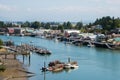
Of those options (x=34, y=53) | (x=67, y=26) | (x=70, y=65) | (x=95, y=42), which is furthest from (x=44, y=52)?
(x=67, y=26)

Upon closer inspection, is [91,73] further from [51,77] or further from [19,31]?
[19,31]

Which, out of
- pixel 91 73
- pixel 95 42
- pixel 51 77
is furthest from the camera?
pixel 95 42

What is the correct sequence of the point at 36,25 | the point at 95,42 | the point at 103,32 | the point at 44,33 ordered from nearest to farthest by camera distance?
the point at 95,42
the point at 103,32
the point at 44,33
the point at 36,25

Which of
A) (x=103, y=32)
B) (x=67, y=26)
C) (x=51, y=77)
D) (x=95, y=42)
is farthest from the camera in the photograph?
(x=67, y=26)

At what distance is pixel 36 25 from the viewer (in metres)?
84.8

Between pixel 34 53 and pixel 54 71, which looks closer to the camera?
pixel 54 71

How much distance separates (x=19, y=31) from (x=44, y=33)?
5.76 metres

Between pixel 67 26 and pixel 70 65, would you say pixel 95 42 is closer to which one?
pixel 70 65

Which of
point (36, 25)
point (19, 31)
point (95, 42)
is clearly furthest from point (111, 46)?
point (36, 25)

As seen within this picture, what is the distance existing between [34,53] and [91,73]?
1237 cm

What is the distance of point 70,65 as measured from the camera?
83.0ft

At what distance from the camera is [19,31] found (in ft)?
240

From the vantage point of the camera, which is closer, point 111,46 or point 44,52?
point 44,52

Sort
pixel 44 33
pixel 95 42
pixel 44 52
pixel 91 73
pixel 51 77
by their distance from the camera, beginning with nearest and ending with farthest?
pixel 51 77 → pixel 91 73 → pixel 44 52 → pixel 95 42 → pixel 44 33
